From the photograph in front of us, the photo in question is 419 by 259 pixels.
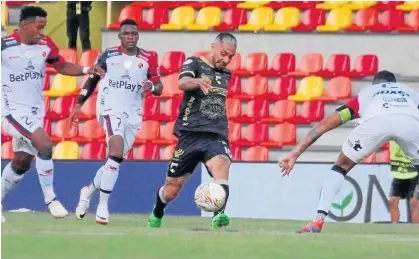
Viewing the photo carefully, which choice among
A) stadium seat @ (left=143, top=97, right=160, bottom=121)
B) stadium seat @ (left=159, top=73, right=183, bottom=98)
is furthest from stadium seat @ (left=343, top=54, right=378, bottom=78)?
stadium seat @ (left=143, top=97, right=160, bottom=121)

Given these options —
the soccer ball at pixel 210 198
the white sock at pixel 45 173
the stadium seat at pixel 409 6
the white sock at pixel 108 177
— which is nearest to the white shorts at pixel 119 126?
the white sock at pixel 108 177

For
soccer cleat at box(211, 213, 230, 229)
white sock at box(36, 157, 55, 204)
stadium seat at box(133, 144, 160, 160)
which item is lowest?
stadium seat at box(133, 144, 160, 160)

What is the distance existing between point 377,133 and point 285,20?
1059 centimetres

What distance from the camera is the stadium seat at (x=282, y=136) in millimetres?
20875

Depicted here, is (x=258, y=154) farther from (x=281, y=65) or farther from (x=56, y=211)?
(x=56, y=211)

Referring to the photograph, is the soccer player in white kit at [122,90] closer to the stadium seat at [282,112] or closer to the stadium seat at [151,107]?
the stadium seat at [282,112]

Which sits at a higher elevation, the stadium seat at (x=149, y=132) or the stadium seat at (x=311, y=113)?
the stadium seat at (x=311, y=113)

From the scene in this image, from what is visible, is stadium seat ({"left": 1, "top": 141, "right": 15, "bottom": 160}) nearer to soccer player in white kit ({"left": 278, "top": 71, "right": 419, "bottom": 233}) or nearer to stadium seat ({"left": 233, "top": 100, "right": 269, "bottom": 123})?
stadium seat ({"left": 233, "top": 100, "right": 269, "bottom": 123})

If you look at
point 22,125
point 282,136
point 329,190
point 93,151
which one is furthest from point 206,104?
point 93,151

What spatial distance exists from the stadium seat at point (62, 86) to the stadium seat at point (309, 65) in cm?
381

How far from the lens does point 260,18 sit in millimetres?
23109

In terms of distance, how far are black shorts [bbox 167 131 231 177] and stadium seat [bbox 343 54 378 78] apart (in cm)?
928

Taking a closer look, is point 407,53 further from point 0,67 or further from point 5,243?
point 5,243

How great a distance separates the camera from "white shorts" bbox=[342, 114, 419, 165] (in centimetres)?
1252
